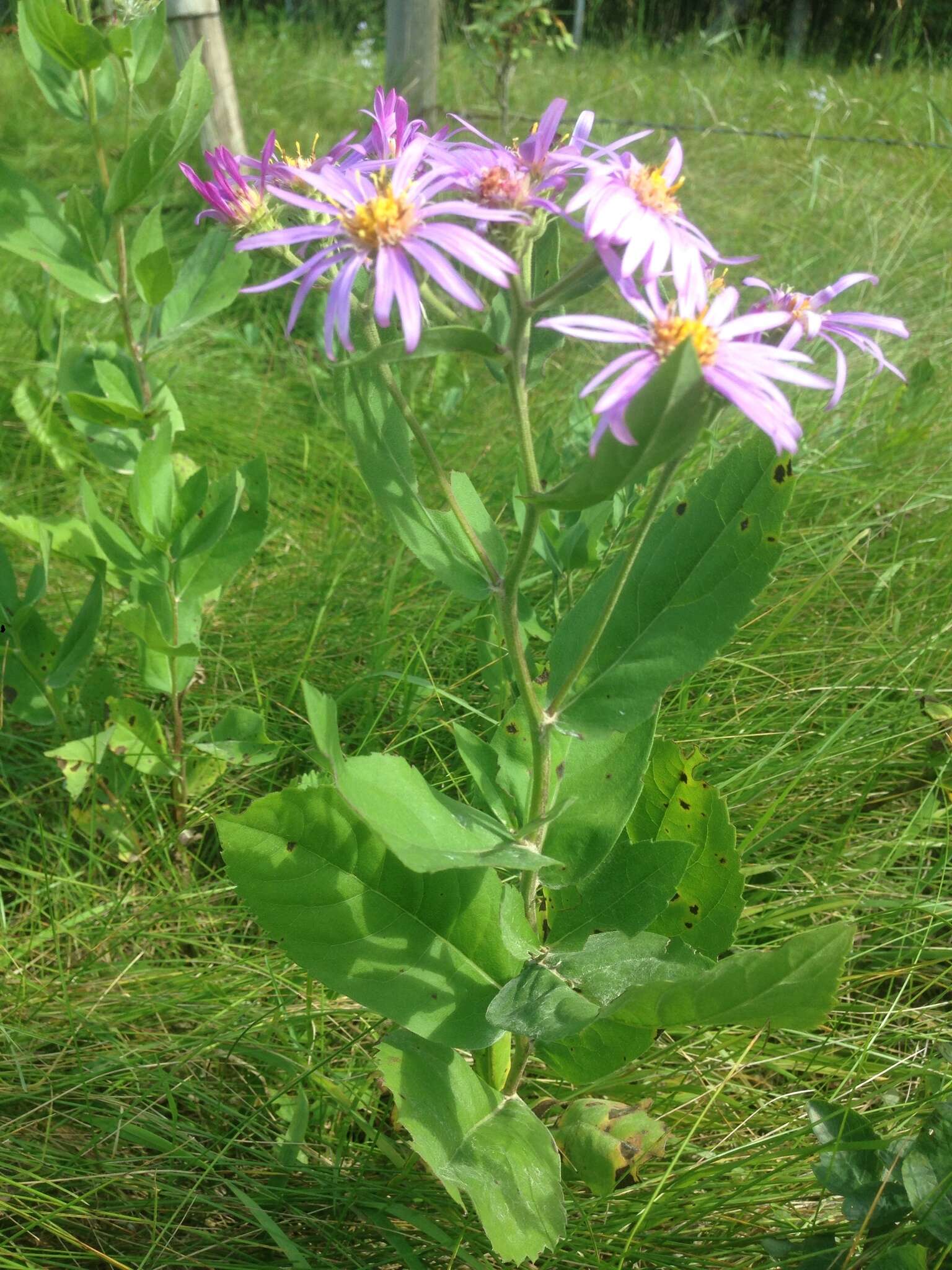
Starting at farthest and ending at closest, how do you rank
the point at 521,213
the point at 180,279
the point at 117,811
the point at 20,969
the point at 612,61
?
the point at 612,61 → the point at 180,279 → the point at 117,811 → the point at 20,969 → the point at 521,213

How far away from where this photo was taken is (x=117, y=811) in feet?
6.30

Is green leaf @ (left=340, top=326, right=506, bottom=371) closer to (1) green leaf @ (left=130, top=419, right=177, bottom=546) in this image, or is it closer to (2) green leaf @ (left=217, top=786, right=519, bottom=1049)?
(2) green leaf @ (left=217, top=786, right=519, bottom=1049)

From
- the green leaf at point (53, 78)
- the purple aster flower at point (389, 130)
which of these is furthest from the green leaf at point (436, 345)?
the green leaf at point (53, 78)

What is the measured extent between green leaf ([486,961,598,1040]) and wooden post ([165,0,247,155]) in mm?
2387

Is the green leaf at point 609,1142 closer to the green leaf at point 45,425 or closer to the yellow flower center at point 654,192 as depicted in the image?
the yellow flower center at point 654,192

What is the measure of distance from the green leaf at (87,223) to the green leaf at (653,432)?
1.33 meters

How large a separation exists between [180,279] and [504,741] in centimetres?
131

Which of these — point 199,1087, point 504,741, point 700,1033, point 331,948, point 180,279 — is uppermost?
point 180,279

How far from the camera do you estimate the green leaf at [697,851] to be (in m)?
1.42

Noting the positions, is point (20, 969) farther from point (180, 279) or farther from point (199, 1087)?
point (180, 279)

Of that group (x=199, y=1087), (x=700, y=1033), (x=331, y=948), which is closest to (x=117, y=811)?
(x=199, y=1087)

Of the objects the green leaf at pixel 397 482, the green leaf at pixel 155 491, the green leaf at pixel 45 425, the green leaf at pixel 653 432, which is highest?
the green leaf at pixel 653 432

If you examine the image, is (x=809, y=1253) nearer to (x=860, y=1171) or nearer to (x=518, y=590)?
(x=860, y=1171)

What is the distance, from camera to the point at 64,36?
177 centimetres
